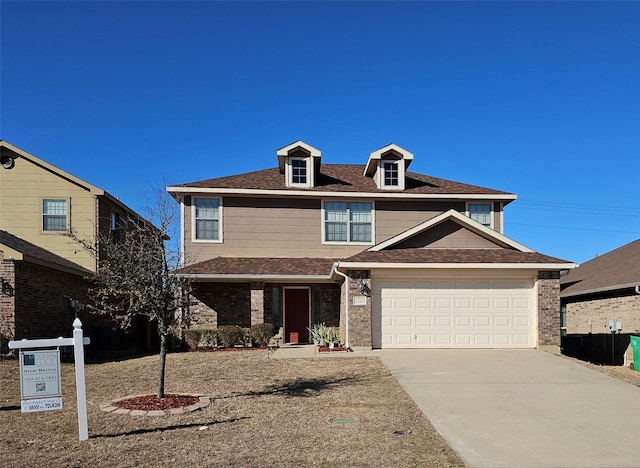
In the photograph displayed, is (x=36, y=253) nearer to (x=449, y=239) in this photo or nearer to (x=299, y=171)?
(x=299, y=171)

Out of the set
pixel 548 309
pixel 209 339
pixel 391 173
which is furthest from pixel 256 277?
pixel 548 309

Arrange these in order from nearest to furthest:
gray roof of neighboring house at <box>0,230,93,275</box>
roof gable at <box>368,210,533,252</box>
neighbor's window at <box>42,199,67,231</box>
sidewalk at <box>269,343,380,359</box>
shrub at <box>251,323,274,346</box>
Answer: sidewalk at <box>269,343,380,359</box> → gray roof of neighboring house at <box>0,230,93,275</box> → roof gable at <box>368,210,533,252</box> → shrub at <box>251,323,274,346</box> → neighbor's window at <box>42,199,67,231</box>

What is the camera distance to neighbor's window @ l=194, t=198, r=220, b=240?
21.4 m

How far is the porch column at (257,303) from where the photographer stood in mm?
20031

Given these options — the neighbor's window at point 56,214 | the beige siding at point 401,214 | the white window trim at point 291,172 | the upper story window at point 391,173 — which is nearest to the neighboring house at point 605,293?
the beige siding at point 401,214

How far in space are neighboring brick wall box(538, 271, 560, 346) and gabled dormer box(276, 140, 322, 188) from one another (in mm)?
9319

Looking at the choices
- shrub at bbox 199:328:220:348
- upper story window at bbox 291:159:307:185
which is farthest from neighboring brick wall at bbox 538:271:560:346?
shrub at bbox 199:328:220:348

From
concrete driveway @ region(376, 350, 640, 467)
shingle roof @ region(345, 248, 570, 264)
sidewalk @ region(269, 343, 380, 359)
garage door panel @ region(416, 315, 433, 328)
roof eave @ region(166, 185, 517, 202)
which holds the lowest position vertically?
sidewalk @ region(269, 343, 380, 359)

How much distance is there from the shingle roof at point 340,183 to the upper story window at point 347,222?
64 centimetres

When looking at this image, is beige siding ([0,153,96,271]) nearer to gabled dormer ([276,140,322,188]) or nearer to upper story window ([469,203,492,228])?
gabled dormer ([276,140,322,188])

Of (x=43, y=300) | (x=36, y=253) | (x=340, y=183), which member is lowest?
(x=43, y=300)

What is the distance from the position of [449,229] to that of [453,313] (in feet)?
10.0

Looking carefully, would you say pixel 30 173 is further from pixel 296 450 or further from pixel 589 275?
pixel 589 275

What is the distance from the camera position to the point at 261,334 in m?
19.6
